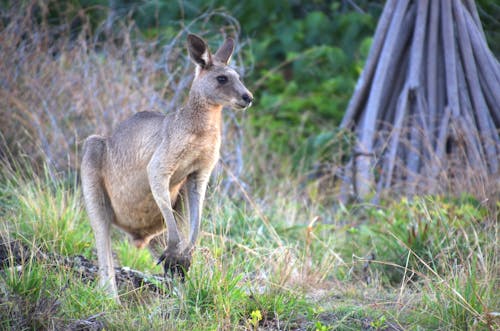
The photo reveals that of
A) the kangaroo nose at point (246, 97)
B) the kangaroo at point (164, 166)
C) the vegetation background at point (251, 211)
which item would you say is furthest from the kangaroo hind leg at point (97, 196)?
the kangaroo nose at point (246, 97)

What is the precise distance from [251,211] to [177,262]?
2846mm

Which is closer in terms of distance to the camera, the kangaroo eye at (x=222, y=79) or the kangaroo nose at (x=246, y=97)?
the kangaroo nose at (x=246, y=97)

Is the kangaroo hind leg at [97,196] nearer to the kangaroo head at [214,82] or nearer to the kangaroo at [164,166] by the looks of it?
the kangaroo at [164,166]

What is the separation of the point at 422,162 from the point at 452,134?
1.83 ft

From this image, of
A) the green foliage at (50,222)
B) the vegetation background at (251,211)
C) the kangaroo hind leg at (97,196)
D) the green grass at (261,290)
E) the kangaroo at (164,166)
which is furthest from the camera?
the green foliage at (50,222)

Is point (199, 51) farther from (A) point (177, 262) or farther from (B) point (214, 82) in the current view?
(A) point (177, 262)

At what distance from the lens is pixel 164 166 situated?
5012 mm

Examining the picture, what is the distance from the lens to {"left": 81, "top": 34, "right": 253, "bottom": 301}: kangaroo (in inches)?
197

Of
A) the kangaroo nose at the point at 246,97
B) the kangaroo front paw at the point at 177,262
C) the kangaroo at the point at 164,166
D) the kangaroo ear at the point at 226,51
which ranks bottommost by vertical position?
the kangaroo front paw at the point at 177,262

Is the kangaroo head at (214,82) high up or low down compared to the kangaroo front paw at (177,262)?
up

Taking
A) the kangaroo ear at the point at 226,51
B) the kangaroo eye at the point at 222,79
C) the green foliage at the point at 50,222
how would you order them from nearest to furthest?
the kangaroo eye at the point at 222,79
the kangaroo ear at the point at 226,51
the green foliage at the point at 50,222

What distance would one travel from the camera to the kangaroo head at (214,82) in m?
5.10

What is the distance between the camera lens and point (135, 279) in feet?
17.5

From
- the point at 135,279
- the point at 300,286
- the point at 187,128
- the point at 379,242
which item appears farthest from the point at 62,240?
the point at 379,242
